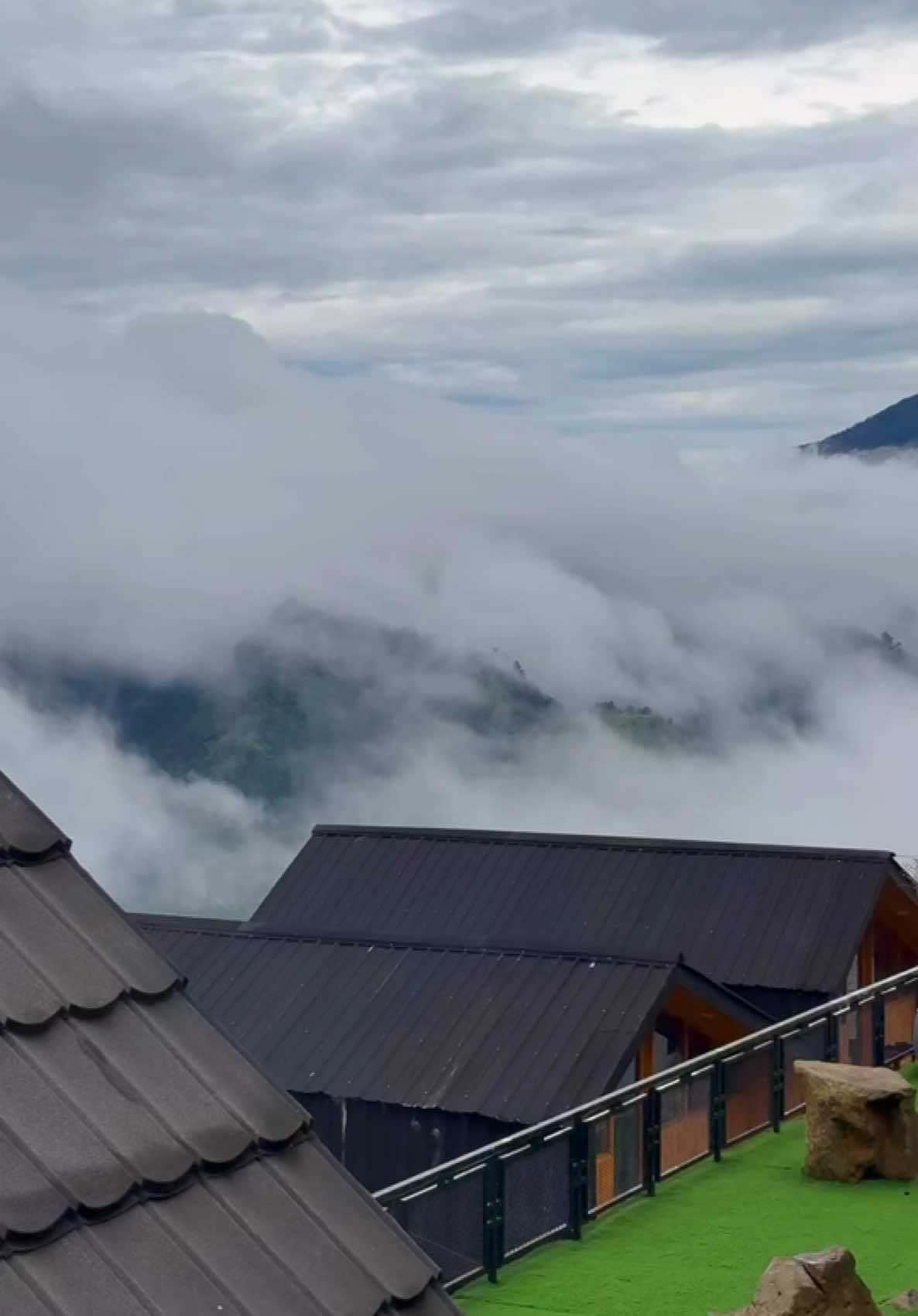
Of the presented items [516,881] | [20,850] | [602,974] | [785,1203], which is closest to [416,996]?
[602,974]

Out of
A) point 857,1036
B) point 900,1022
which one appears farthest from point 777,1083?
point 900,1022

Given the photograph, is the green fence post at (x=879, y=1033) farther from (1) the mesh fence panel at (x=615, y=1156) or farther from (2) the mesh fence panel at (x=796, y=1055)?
(1) the mesh fence panel at (x=615, y=1156)

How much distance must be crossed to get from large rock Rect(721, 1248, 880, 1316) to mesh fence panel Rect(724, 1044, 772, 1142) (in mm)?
6379

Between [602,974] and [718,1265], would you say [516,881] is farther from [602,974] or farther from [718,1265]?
[718,1265]

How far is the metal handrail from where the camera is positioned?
523 inches

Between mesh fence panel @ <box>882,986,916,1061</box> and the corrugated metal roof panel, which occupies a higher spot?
the corrugated metal roof panel

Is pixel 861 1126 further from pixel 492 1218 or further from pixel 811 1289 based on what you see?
pixel 811 1289

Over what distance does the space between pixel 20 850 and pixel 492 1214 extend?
397 inches

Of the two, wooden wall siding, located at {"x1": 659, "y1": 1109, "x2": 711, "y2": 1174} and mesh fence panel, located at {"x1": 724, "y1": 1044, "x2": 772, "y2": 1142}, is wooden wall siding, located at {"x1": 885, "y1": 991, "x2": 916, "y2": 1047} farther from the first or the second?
wooden wall siding, located at {"x1": 659, "y1": 1109, "x2": 711, "y2": 1174}

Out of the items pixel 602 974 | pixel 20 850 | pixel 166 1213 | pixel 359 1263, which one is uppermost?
pixel 20 850

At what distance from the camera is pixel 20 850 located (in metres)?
4.45

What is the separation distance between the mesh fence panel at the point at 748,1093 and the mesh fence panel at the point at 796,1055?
11.9 inches

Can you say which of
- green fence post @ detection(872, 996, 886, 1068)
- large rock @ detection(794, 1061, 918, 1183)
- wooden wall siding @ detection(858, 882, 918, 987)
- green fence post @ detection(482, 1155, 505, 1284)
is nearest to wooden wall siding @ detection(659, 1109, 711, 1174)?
large rock @ detection(794, 1061, 918, 1183)

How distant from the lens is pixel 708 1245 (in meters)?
14.3
